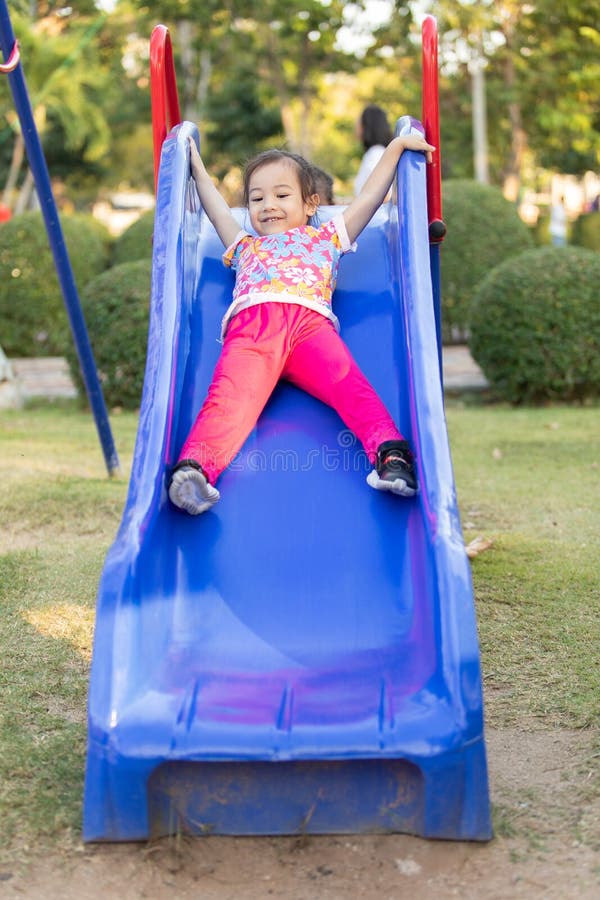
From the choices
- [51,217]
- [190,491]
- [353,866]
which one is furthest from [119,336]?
[353,866]

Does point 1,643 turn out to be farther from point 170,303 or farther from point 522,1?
point 522,1

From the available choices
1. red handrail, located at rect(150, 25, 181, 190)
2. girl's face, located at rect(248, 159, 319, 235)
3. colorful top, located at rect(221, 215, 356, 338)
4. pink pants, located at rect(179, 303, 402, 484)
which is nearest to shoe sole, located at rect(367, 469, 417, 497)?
pink pants, located at rect(179, 303, 402, 484)

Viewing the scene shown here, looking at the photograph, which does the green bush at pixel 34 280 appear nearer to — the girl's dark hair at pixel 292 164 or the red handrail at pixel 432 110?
the girl's dark hair at pixel 292 164

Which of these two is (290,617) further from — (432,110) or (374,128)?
(374,128)

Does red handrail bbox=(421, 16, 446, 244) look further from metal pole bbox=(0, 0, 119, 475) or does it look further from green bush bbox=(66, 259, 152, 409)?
green bush bbox=(66, 259, 152, 409)

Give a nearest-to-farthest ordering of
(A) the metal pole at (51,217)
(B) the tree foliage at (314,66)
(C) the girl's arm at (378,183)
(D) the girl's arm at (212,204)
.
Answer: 1. (C) the girl's arm at (378,183)
2. (D) the girl's arm at (212,204)
3. (A) the metal pole at (51,217)
4. (B) the tree foliage at (314,66)

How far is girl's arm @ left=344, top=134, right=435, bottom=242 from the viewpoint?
140 inches

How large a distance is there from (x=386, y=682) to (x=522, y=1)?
52.6 ft

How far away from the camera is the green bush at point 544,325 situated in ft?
26.2

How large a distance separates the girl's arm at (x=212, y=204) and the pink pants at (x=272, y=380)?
1.41ft

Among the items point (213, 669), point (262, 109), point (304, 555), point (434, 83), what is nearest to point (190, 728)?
point (213, 669)

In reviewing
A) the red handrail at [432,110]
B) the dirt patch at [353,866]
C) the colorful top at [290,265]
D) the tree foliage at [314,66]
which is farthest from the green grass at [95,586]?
the tree foliage at [314,66]

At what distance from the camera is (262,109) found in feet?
82.1

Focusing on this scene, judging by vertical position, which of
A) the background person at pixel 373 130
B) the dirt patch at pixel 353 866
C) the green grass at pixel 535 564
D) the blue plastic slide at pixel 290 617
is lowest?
the green grass at pixel 535 564
